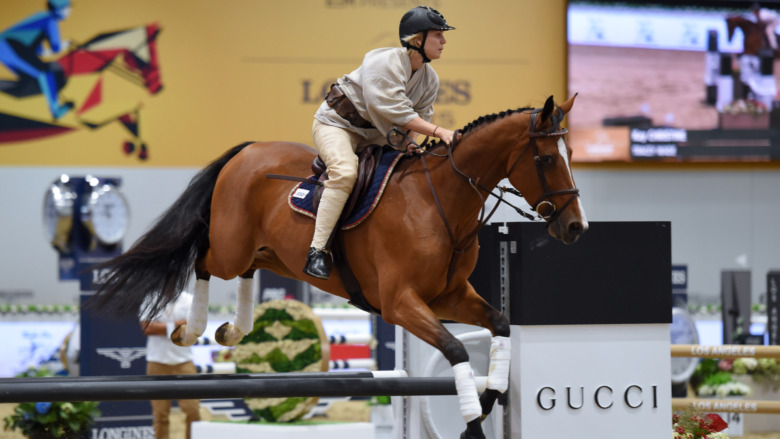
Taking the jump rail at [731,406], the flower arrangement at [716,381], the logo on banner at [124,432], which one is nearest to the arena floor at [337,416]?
the flower arrangement at [716,381]

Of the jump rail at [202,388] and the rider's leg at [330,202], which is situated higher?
the rider's leg at [330,202]

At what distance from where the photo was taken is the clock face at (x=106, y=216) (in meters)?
8.09

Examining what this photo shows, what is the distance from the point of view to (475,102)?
35.4ft

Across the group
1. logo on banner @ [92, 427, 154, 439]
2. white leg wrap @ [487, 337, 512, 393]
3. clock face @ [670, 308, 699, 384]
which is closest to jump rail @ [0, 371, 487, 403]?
white leg wrap @ [487, 337, 512, 393]

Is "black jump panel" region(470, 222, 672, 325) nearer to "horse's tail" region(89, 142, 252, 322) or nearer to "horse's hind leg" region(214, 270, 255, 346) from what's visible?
"horse's hind leg" region(214, 270, 255, 346)

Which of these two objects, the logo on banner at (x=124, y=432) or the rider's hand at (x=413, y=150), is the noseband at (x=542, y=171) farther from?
the logo on banner at (x=124, y=432)

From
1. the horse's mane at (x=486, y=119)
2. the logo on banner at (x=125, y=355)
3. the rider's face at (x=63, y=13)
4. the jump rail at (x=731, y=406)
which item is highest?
the rider's face at (x=63, y=13)

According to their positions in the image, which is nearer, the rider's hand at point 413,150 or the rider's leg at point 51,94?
the rider's hand at point 413,150

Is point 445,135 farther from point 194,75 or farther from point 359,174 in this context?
point 194,75

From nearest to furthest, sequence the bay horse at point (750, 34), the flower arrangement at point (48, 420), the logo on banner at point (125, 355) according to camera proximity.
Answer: the flower arrangement at point (48, 420)
the logo on banner at point (125, 355)
the bay horse at point (750, 34)

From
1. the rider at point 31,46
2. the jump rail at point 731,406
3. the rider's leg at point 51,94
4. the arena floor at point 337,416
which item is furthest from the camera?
the rider's leg at point 51,94

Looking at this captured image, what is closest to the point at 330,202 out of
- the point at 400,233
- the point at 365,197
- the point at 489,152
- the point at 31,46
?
the point at 365,197

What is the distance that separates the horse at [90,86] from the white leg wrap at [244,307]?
718 centimetres

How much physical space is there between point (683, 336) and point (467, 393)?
232 inches
